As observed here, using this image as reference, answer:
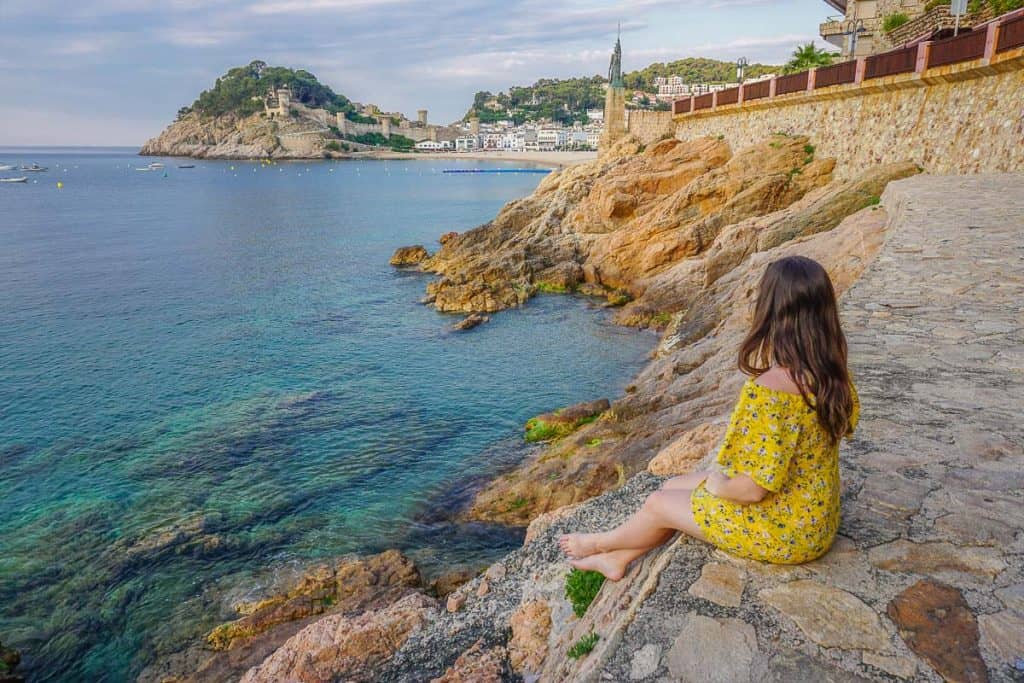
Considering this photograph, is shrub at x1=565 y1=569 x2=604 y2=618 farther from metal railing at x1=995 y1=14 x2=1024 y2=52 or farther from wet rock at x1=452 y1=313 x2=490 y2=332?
wet rock at x1=452 y1=313 x2=490 y2=332

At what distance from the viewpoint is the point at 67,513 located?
14102 mm

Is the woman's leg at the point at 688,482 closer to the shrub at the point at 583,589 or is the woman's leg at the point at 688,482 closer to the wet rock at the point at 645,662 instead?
the wet rock at the point at 645,662

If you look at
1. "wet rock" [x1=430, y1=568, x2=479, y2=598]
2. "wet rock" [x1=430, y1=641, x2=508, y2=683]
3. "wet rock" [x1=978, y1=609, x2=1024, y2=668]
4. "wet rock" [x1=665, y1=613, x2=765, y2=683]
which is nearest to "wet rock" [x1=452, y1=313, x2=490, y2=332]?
"wet rock" [x1=430, y1=568, x2=479, y2=598]

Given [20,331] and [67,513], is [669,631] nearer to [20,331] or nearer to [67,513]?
[67,513]

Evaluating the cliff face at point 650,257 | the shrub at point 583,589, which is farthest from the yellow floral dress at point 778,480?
the cliff face at point 650,257

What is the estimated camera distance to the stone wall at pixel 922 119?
16875mm

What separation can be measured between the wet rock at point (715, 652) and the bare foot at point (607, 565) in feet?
3.79

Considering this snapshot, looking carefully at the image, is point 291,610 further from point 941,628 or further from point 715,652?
point 941,628

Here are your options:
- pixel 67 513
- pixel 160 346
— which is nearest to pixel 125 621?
pixel 67 513

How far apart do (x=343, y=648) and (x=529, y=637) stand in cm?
261

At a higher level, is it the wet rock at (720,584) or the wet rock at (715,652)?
the wet rock at (720,584)

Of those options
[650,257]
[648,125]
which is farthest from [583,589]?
[648,125]

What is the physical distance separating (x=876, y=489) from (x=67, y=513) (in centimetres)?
1512

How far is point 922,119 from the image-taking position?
21266mm
